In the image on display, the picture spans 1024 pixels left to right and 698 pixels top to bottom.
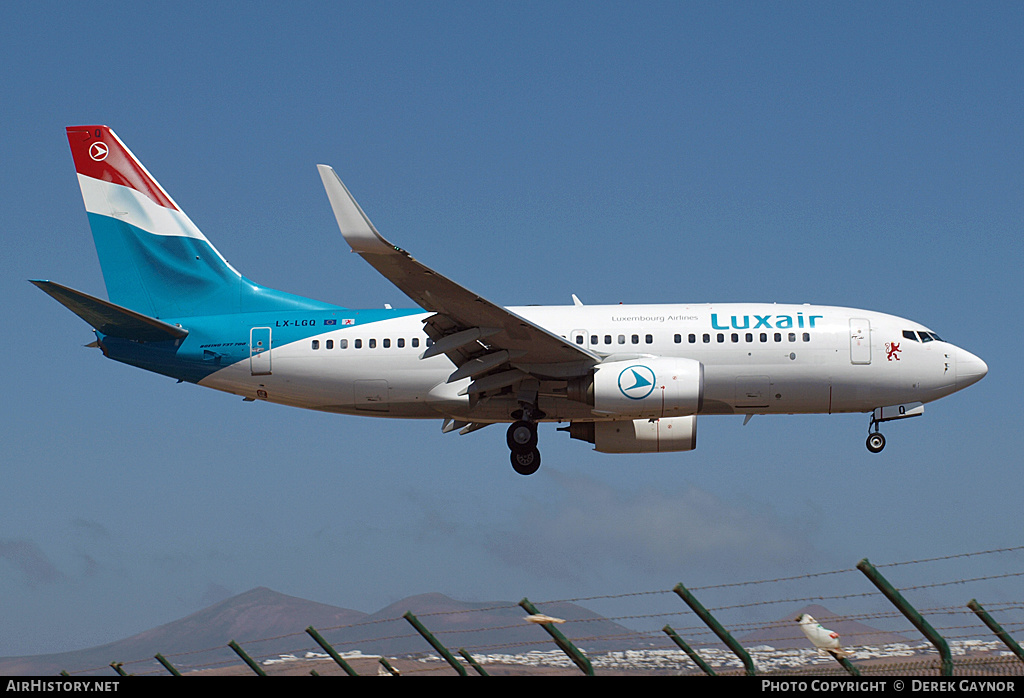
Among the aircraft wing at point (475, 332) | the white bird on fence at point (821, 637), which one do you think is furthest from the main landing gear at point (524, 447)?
the white bird on fence at point (821, 637)

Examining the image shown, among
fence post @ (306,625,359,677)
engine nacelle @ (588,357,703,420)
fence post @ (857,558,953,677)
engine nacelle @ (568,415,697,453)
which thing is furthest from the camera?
engine nacelle @ (568,415,697,453)

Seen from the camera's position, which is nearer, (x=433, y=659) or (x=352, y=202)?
(x=433, y=659)

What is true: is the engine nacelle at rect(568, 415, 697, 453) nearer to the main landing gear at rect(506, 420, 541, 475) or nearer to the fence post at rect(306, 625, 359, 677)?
the main landing gear at rect(506, 420, 541, 475)

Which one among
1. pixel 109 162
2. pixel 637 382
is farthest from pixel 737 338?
pixel 109 162

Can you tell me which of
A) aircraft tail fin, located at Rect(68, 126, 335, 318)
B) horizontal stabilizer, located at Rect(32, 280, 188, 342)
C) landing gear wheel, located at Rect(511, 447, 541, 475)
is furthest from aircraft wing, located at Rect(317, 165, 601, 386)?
horizontal stabilizer, located at Rect(32, 280, 188, 342)

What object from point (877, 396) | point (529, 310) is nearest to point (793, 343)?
point (877, 396)

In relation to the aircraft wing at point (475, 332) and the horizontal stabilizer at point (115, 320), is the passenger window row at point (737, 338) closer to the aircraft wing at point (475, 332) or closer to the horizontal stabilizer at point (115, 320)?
the aircraft wing at point (475, 332)

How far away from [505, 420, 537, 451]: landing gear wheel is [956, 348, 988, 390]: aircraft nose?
11.7m

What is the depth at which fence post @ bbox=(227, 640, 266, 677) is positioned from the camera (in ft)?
43.3

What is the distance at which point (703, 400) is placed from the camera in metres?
28.0

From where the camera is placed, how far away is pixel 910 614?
33.8 ft

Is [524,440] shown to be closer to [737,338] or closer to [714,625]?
[737,338]

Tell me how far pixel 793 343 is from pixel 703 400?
120 inches
